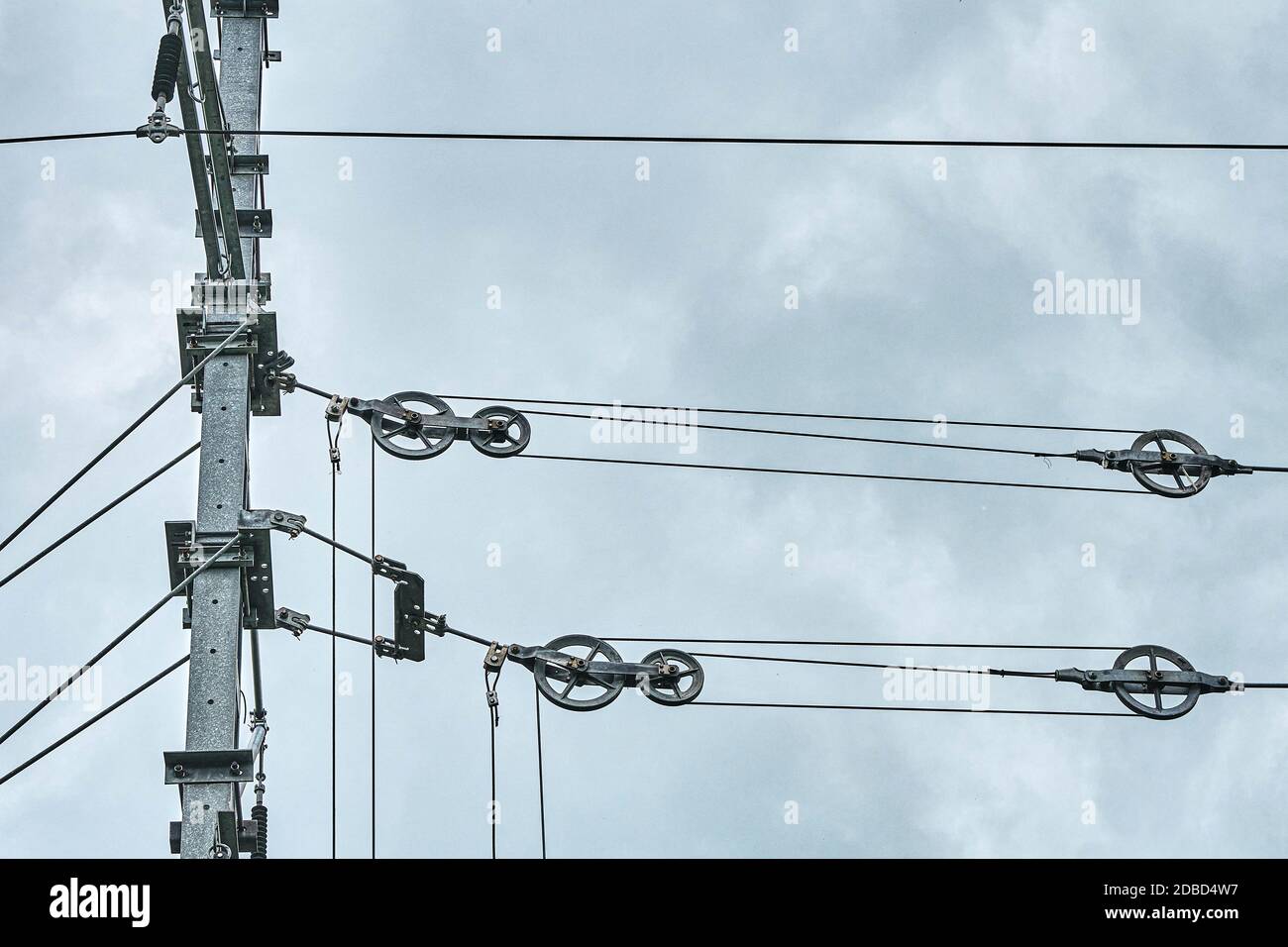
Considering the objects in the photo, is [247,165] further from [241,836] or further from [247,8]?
[241,836]

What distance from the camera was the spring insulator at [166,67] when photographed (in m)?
16.0

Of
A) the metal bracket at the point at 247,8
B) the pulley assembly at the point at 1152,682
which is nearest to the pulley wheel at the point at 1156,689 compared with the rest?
the pulley assembly at the point at 1152,682

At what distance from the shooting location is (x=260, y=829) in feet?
55.0

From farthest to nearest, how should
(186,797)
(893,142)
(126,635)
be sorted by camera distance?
(893,142), (126,635), (186,797)

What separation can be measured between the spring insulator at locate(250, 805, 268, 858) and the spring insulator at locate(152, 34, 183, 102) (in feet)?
17.7

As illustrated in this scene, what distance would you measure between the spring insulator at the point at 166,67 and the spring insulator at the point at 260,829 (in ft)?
17.7

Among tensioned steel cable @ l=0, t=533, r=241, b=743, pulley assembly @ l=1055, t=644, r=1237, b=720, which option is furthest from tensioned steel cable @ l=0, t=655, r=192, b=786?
pulley assembly @ l=1055, t=644, r=1237, b=720

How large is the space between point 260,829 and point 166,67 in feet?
18.7

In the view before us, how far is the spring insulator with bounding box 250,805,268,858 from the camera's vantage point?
1642 cm

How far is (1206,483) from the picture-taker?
2016 centimetres

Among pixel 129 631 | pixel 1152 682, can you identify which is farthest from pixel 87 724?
pixel 1152 682
